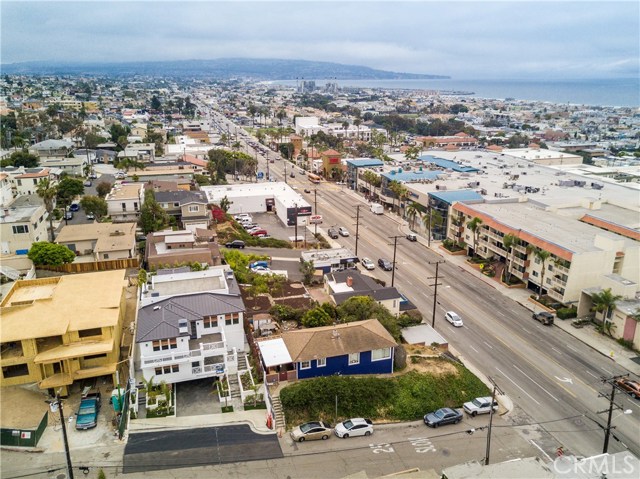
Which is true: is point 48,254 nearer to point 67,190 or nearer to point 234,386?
point 67,190

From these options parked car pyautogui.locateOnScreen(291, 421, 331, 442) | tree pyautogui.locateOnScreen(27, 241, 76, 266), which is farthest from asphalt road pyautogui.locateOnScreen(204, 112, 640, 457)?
tree pyautogui.locateOnScreen(27, 241, 76, 266)

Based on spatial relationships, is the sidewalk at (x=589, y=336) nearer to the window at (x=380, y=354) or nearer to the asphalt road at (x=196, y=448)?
the window at (x=380, y=354)

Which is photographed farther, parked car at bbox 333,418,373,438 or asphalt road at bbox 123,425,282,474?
parked car at bbox 333,418,373,438

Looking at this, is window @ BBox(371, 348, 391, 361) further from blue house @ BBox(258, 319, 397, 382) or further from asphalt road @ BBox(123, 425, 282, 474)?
asphalt road @ BBox(123, 425, 282, 474)

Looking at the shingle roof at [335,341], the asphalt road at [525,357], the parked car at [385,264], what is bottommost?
the asphalt road at [525,357]

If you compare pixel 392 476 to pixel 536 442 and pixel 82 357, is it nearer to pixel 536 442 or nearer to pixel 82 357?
pixel 536 442

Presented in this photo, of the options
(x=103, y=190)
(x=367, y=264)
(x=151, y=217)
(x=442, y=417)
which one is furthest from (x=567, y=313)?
(x=103, y=190)

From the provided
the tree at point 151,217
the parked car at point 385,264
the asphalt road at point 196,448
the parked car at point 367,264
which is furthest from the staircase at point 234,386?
the tree at point 151,217

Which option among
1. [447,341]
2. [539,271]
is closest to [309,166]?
[539,271]
